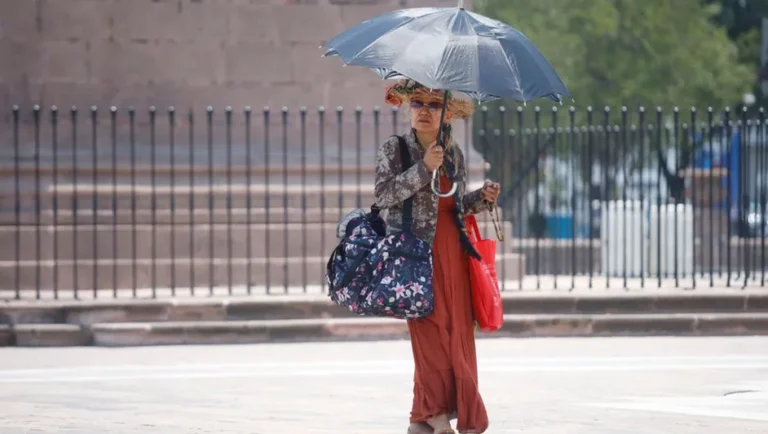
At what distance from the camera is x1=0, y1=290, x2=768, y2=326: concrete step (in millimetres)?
15297

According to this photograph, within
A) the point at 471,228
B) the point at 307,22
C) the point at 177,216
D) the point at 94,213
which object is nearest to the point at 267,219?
the point at 177,216

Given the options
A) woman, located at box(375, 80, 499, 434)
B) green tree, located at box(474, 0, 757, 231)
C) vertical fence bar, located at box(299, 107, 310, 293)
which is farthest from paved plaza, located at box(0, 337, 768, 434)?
green tree, located at box(474, 0, 757, 231)

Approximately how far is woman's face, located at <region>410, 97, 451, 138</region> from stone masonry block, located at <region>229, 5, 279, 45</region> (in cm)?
1020

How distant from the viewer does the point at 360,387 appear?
11.6 m

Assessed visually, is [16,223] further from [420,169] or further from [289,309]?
[420,169]

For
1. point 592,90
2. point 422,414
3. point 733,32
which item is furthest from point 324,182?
point 733,32

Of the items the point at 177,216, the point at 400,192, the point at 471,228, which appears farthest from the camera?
the point at 177,216

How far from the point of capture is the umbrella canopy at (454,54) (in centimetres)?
808

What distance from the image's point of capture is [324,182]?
1844 centimetres

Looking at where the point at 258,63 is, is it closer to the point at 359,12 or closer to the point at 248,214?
the point at 359,12

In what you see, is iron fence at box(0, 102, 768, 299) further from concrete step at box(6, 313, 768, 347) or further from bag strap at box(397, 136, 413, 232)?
bag strap at box(397, 136, 413, 232)

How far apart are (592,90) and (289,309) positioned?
80.8 feet

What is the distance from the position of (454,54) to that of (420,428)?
5.89ft

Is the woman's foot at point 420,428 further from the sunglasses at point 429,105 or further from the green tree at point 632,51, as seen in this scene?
the green tree at point 632,51
